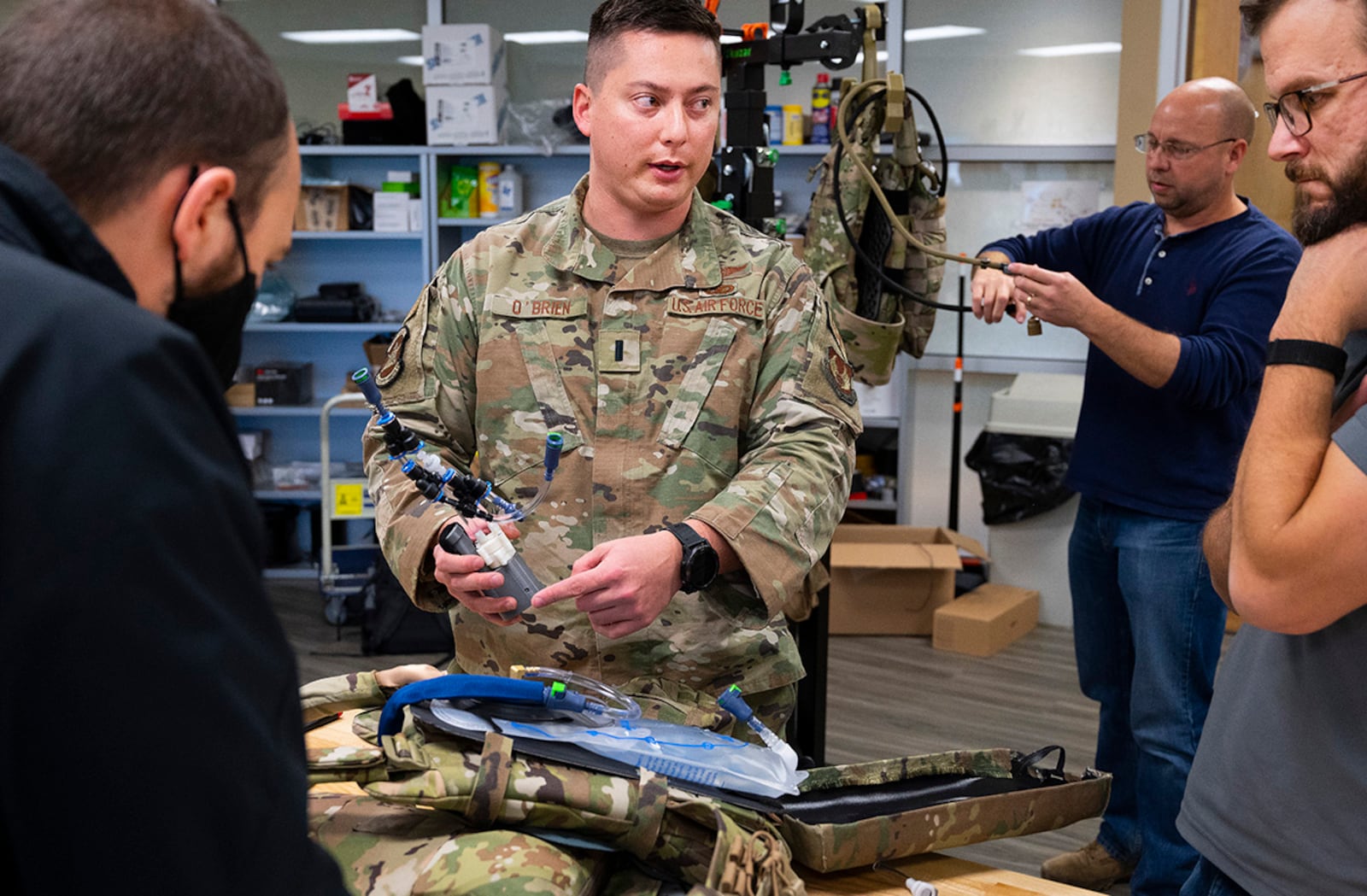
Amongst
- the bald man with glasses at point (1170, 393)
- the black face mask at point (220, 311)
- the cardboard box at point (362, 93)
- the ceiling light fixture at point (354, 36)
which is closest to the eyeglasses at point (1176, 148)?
the bald man with glasses at point (1170, 393)

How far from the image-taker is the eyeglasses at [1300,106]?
3.67 ft

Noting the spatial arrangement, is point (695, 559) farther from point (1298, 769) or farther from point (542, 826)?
point (1298, 769)

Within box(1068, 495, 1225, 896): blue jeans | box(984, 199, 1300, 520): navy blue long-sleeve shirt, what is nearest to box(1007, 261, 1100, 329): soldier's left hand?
box(984, 199, 1300, 520): navy blue long-sleeve shirt

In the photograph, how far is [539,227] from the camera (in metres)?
1.76

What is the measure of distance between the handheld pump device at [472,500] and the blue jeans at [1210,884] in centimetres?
79

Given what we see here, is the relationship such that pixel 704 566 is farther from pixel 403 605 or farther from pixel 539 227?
pixel 403 605

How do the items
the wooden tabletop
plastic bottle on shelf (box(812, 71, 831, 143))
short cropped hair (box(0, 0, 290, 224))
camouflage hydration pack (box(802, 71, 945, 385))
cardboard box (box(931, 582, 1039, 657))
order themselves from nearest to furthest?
short cropped hair (box(0, 0, 290, 224)) < the wooden tabletop < camouflage hydration pack (box(802, 71, 945, 385)) < cardboard box (box(931, 582, 1039, 657)) < plastic bottle on shelf (box(812, 71, 831, 143))

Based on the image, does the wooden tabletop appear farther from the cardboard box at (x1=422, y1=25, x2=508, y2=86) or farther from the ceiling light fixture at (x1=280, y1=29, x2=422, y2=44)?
the ceiling light fixture at (x1=280, y1=29, x2=422, y2=44)

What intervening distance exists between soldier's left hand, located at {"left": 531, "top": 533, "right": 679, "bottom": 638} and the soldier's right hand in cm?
6

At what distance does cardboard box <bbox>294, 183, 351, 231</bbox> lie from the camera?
5406mm

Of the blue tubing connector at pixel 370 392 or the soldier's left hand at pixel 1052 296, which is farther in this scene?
the soldier's left hand at pixel 1052 296

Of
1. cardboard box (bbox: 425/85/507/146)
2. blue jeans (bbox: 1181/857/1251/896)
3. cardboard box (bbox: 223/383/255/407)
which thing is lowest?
blue jeans (bbox: 1181/857/1251/896)

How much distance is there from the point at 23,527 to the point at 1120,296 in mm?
2494

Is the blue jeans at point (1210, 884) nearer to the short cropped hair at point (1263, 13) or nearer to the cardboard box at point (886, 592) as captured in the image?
the short cropped hair at point (1263, 13)
